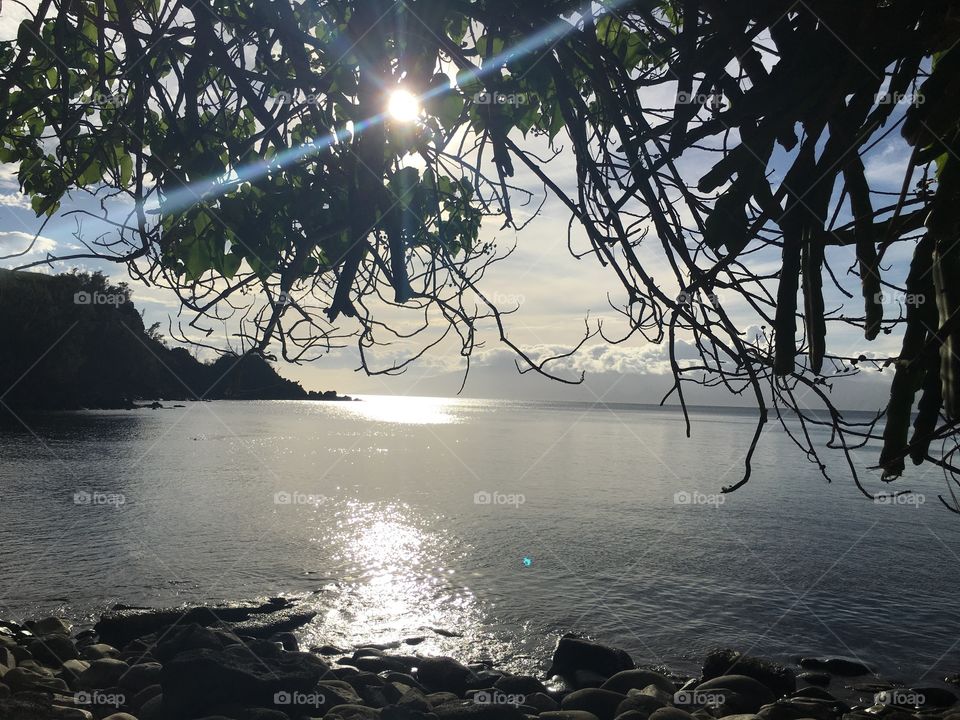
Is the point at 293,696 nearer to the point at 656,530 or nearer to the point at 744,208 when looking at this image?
the point at 744,208

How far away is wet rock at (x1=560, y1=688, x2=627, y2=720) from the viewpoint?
769cm

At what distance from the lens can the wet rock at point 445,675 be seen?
8.32 m

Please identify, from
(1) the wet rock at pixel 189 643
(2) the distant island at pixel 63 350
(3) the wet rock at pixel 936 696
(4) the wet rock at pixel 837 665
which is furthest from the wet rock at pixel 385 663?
(2) the distant island at pixel 63 350

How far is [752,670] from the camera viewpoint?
30.5 feet

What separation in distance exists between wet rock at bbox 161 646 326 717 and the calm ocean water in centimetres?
384

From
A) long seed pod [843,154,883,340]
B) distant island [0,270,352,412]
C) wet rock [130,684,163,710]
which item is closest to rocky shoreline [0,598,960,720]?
wet rock [130,684,163,710]

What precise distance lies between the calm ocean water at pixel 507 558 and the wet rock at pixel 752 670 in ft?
2.02

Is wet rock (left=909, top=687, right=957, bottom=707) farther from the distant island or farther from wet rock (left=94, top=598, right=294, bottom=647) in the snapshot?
the distant island

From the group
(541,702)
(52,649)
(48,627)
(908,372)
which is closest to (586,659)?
(541,702)

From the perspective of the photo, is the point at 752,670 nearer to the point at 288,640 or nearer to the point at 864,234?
the point at 288,640

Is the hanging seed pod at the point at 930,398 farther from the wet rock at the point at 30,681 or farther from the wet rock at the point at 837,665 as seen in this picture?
the wet rock at the point at 837,665

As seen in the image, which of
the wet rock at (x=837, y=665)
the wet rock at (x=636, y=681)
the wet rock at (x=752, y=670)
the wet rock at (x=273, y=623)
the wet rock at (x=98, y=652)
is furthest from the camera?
the wet rock at (x=273, y=623)

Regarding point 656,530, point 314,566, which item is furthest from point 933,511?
point 314,566

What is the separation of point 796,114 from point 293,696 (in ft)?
22.3
